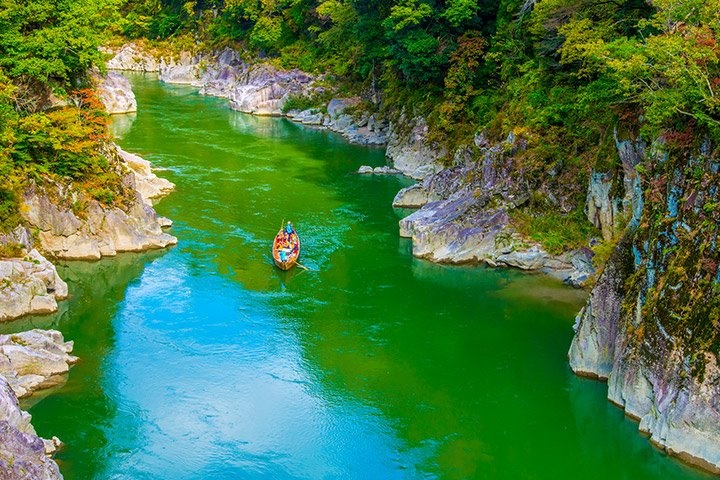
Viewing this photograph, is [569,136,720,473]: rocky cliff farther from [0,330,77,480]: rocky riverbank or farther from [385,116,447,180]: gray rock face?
[385,116,447,180]: gray rock face

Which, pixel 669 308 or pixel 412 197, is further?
pixel 412 197

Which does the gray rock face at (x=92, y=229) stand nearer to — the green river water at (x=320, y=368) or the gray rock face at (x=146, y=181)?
the green river water at (x=320, y=368)

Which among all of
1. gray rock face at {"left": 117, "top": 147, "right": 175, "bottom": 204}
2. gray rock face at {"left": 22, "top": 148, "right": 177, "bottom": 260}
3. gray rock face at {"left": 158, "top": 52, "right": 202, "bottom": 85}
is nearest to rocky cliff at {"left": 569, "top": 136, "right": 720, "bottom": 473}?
gray rock face at {"left": 22, "top": 148, "right": 177, "bottom": 260}

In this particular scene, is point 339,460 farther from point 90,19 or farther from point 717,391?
point 90,19

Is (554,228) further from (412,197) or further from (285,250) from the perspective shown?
(285,250)

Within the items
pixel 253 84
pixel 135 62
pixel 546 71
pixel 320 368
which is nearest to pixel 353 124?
pixel 253 84

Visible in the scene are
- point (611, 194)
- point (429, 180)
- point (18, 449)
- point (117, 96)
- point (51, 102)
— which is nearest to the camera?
point (18, 449)
